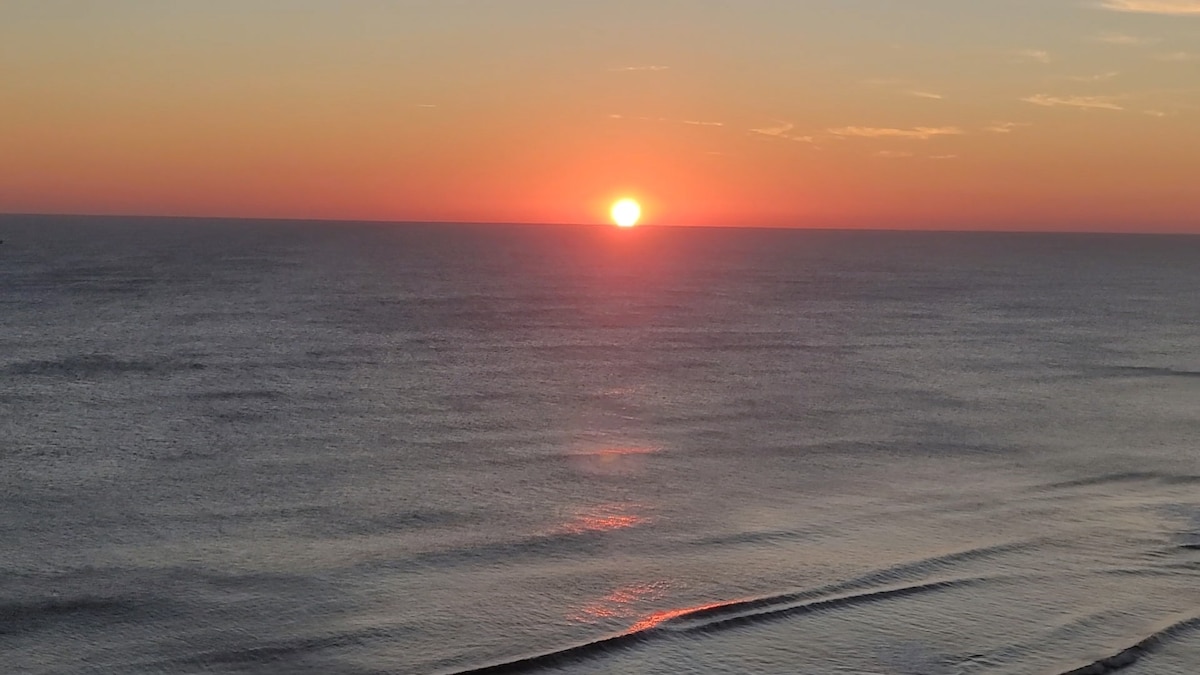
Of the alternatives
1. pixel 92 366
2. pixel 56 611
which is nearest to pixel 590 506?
pixel 56 611

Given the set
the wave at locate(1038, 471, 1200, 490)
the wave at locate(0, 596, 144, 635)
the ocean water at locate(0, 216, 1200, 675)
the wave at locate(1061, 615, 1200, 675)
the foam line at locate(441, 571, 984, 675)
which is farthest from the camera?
the wave at locate(1038, 471, 1200, 490)

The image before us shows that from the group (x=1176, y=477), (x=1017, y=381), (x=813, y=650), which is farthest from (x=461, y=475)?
(x=1017, y=381)

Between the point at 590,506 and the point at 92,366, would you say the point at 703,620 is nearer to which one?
the point at 590,506

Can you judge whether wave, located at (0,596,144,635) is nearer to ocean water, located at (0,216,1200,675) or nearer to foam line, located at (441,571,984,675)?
ocean water, located at (0,216,1200,675)

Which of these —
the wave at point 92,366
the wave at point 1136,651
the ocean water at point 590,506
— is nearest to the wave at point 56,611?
the ocean water at point 590,506

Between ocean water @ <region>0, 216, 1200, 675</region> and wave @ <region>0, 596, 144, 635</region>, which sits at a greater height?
ocean water @ <region>0, 216, 1200, 675</region>

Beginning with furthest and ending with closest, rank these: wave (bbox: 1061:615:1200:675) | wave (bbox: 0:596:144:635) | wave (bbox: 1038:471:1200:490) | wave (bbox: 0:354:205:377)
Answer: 1. wave (bbox: 0:354:205:377)
2. wave (bbox: 1038:471:1200:490)
3. wave (bbox: 0:596:144:635)
4. wave (bbox: 1061:615:1200:675)

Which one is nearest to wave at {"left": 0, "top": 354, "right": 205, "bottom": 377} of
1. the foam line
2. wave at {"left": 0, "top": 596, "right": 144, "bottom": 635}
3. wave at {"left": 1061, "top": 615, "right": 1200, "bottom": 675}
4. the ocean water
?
the ocean water
